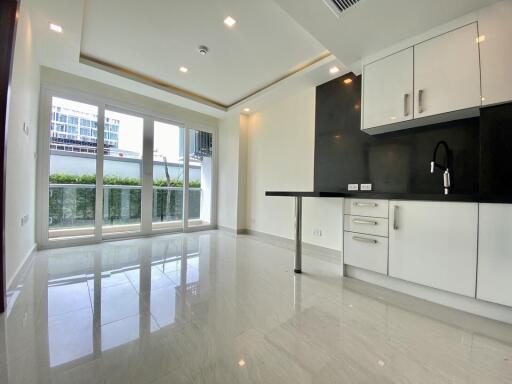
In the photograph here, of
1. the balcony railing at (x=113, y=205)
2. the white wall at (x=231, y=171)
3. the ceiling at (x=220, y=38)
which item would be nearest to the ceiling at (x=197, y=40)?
the ceiling at (x=220, y=38)

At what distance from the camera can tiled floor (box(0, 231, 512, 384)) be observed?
112cm

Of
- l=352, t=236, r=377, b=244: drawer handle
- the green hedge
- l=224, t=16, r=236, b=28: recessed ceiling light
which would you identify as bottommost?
l=352, t=236, r=377, b=244: drawer handle

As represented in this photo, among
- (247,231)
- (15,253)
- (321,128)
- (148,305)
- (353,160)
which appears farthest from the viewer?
(247,231)

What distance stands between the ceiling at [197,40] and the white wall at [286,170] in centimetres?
75

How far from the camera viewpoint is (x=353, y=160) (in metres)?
3.09

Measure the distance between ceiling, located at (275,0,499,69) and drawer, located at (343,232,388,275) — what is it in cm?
207

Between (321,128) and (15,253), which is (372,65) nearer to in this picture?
(321,128)

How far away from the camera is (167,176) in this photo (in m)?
4.80

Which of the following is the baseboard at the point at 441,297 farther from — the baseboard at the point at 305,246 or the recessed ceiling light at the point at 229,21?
the recessed ceiling light at the point at 229,21

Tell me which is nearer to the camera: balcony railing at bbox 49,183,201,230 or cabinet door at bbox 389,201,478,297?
cabinet door at bbox 389,201,478,297

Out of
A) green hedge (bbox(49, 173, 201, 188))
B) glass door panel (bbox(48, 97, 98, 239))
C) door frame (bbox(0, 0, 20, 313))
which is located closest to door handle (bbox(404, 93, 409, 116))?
door frame (bbox(0, 0, 20, 313))

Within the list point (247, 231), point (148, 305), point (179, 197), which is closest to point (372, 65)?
point (148, 305)

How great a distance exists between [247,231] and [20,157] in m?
3.79

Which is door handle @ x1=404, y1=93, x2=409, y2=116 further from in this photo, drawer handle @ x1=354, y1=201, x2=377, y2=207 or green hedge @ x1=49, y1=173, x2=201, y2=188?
green hedge @ x1=49, y1=173, x2=201, y2=188
